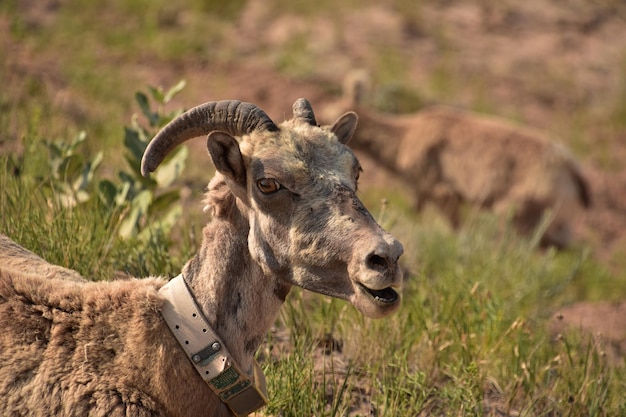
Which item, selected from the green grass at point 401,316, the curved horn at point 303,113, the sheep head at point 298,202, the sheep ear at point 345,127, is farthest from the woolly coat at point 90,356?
the sheep ear at point 345,127

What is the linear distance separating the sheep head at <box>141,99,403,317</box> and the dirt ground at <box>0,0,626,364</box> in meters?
10.2

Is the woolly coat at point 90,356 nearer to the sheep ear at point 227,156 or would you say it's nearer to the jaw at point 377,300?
the sheep ear at point 227,156

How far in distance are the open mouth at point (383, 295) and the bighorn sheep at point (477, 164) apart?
8.21 m

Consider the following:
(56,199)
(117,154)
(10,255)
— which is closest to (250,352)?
(10,255)

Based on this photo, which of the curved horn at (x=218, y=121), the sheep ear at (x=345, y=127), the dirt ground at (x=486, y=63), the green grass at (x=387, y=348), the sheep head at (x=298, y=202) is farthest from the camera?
the dirt ground at (x=486, y=63)

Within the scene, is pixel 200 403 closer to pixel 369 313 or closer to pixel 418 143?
pixel 369 313

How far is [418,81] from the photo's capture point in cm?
1758

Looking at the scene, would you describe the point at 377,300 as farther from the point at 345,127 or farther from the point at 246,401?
the point at 345,127

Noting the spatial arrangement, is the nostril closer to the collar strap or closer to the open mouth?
the open mouth

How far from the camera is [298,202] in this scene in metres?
3.46

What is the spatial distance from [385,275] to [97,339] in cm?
127

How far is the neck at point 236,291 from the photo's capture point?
357 centimetres

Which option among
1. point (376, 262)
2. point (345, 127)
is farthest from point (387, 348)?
point (376, 262)

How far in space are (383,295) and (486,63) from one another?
1617 centimetres
